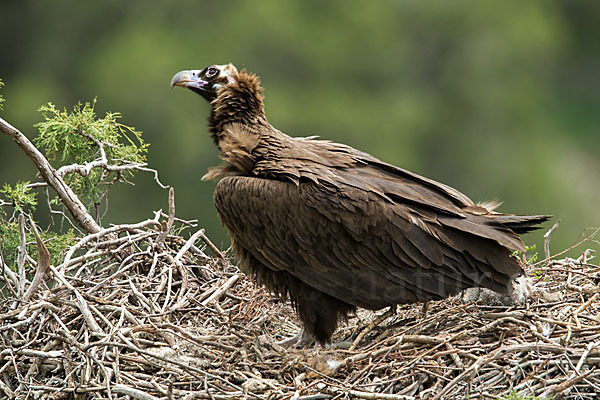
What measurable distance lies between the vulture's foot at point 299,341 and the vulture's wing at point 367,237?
421mm

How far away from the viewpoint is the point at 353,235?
4516 millimetres

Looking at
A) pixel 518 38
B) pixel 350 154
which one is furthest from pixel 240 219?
pixel 518 38

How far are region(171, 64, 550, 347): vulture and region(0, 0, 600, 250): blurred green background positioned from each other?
841cm

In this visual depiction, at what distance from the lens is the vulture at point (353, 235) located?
448 centimetres

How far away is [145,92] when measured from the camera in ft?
52.6

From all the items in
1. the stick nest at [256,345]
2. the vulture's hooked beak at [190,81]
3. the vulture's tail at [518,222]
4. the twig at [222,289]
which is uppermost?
the vulture's hooked beak at [190,81]

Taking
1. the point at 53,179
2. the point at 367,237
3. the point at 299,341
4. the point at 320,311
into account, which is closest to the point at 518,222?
the point at 367,237

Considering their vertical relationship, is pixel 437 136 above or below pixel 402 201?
above

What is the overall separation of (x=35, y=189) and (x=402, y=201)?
2779 millimetres

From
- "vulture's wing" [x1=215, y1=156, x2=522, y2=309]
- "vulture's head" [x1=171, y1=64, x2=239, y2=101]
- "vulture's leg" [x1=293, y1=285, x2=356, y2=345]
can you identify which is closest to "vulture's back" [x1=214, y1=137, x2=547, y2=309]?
"vulture's wing" [x1=215, y1=156, x2=522, y2=309]

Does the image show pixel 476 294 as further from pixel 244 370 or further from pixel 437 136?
pixel 437 136

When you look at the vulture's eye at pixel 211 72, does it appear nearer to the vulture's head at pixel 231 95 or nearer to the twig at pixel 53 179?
the vulture's head at pixel 231 95

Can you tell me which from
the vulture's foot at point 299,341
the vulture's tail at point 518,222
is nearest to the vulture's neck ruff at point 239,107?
the vulture's foot at point 299,341

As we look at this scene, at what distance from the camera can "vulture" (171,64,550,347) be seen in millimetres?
4477
